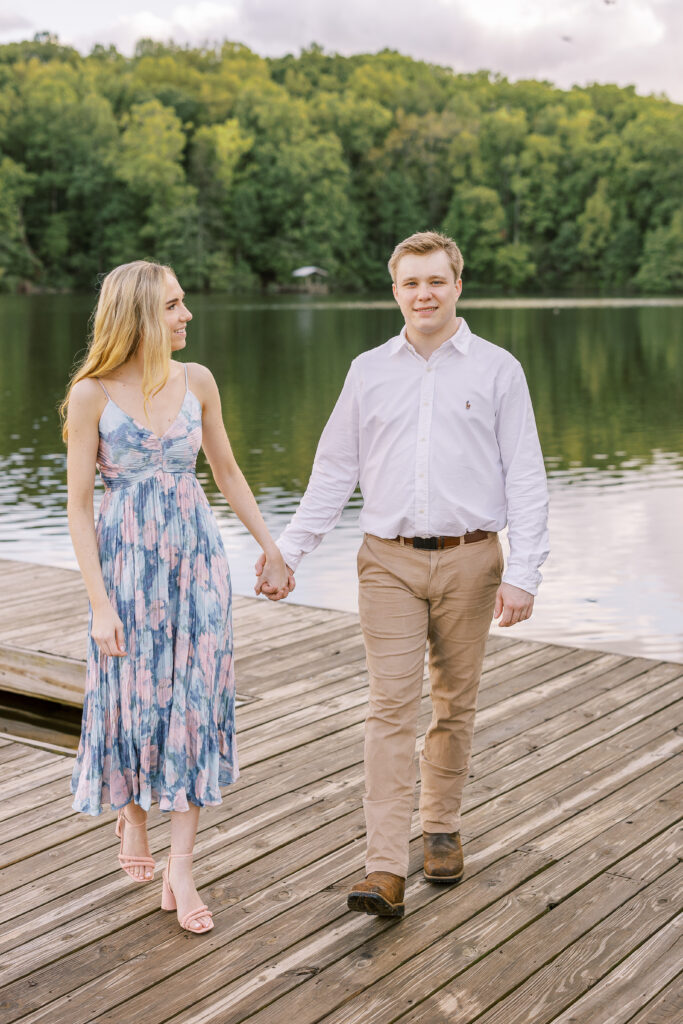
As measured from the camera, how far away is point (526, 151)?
8856cm

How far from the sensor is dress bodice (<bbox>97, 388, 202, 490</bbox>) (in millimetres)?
2967

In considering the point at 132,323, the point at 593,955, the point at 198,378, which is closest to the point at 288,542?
the point at 198,378

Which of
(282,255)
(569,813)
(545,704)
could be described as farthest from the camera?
(282,255)

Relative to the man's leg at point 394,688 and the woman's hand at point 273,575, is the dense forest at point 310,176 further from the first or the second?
the man's leg at point 394,688

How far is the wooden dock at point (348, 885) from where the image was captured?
276cm

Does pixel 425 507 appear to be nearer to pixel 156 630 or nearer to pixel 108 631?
pixel 156 630

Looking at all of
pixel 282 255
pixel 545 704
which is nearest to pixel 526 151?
pixel 282 255

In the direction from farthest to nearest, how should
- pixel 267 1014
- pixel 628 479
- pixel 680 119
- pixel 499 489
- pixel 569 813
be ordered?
pixel 680 119 < pixel 628 479 < pixel 569 813 < pixel 499 489 < pixel 267 1014

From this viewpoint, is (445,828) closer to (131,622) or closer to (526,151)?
(131,622)

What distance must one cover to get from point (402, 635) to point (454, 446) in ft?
1.57

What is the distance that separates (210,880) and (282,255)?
248 feet

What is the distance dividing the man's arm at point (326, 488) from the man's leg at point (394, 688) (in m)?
0.21

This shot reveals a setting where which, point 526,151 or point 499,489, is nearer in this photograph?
point 499,489

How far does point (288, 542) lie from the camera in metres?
3.36
